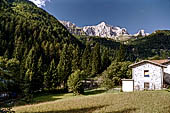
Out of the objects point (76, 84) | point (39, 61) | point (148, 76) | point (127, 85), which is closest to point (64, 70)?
point (39, 61)

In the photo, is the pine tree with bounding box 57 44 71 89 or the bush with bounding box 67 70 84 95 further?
the pine tree with bounding box 57 44 71 89

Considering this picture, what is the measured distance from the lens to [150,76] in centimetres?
3053

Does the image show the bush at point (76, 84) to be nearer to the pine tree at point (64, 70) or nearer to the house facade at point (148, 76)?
the pine tree at point (64, 70)

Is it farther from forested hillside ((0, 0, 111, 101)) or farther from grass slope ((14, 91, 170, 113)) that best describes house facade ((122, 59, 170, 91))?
forested hillside ((0, 0, 111, 101))

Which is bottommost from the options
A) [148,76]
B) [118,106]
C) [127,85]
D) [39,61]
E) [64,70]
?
[118,106]

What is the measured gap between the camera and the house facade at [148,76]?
97.9 ft

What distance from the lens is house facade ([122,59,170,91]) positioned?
1174 inches

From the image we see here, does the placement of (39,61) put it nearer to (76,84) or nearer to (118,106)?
(76,84)

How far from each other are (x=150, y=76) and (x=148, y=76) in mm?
358

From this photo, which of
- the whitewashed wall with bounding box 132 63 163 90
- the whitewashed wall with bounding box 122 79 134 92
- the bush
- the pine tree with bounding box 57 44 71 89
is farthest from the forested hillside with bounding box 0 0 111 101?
the whitewashed wall with bounding box 132 63 163 90

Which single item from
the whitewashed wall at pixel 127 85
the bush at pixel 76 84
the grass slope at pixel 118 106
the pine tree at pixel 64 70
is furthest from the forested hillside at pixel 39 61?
the whitewashed wall at pixel 127 85

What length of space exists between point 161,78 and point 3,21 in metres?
89.7

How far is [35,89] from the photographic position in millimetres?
46438

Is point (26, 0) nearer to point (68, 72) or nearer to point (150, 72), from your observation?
point (68, 72)
